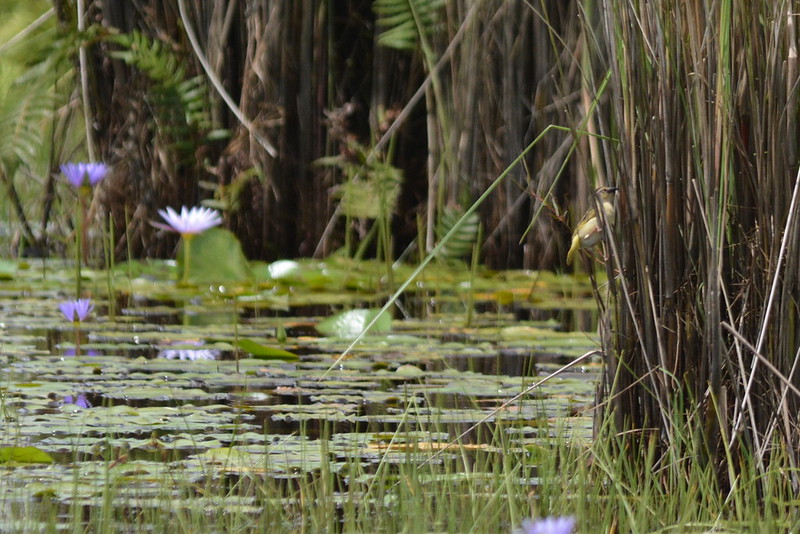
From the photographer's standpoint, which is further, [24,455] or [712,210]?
[24,455]

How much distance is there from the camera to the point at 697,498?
1956 millimetres

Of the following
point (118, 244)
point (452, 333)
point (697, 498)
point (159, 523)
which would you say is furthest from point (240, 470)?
point (118, 244)

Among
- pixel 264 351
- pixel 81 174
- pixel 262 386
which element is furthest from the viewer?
pixel 81 174

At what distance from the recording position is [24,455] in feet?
7.18

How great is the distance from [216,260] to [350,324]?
1.13m

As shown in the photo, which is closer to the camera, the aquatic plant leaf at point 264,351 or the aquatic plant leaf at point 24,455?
the aquatic plant leaf at point 24,455

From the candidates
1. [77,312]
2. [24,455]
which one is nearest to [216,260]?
[77,312]

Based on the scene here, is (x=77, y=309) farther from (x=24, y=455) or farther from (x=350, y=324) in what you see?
(x=24, y=455)

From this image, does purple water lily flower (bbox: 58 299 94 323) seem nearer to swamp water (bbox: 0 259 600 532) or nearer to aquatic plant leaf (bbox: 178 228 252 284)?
swamp water (bbox: 0 259 600 532)

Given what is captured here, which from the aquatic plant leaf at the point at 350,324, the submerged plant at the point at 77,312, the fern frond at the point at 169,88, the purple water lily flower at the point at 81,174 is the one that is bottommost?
the aquatic plant leaf at the point at 350,324

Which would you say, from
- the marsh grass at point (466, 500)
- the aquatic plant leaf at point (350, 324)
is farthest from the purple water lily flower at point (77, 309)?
the marsh grass at point (466, 500)

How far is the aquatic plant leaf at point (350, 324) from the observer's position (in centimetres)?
355

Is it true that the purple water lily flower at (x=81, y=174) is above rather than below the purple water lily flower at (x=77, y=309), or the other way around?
above

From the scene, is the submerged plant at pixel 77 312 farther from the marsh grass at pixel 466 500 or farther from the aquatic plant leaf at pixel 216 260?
the marsh grass at pixel 466 500
